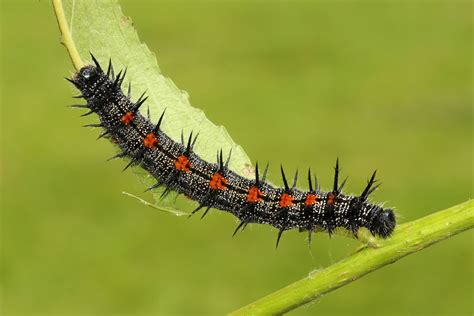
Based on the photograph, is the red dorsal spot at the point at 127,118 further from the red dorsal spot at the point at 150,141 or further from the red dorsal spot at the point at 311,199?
the red dorsal spot at the point at 311,199

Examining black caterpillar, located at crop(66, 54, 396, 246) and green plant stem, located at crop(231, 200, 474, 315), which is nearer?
green plant stem, located at crop(231, 200, 474, 315)

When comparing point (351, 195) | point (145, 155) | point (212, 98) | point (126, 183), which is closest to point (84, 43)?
point (145, 155)

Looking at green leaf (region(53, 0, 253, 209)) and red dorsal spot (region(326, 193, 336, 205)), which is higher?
green leaf (region(53, 0, 253, 209))

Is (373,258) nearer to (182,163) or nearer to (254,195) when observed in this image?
(254,195)

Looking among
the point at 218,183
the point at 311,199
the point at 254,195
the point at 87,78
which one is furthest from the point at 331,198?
the point at 87,78

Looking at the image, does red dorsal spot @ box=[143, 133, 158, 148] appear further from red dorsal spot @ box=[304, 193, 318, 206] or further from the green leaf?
red dorsal spot @ box=[304, 193, 318, 206]

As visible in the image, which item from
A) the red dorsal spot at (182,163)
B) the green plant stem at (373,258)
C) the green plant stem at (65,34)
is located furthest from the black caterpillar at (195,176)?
the green plant stem at (373,258)

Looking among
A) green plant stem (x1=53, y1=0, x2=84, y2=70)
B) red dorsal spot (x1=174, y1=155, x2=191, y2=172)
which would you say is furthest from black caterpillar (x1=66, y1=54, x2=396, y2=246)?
green plant stem (x1=53, y1=0, x2=84, y2=70)
